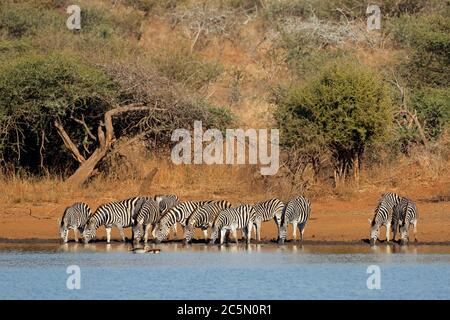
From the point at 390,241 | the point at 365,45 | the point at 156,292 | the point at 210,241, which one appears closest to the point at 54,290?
the point at 156,292

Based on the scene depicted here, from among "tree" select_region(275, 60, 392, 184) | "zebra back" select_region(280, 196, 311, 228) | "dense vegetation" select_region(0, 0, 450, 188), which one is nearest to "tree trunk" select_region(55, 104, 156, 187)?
"dense vegetation" select_region(0, 0, 450, 188)

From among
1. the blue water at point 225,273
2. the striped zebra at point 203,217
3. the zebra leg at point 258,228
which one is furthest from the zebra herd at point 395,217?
the striped zebra at point 203,217

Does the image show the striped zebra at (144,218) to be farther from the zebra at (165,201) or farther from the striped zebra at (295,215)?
the striped zebra at (295,215)

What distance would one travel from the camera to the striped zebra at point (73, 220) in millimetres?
21672

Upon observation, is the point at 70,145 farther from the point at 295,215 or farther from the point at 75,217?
the point at 295,215

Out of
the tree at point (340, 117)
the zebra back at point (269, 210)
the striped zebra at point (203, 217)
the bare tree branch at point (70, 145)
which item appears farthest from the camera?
the bare tree branch at point (70, 145)

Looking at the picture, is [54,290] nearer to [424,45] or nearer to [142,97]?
[142,97]

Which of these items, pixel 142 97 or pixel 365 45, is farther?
pixel 365 45

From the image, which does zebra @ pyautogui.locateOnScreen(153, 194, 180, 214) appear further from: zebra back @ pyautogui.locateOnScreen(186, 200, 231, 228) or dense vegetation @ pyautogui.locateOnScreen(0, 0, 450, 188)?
dense vegetation @ pyautogui.locateOnScreen(0, 0, 450, 188)

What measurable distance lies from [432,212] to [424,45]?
29.2 feet

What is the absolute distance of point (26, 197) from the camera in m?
24.5

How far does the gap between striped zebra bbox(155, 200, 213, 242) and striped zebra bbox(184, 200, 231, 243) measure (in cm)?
24

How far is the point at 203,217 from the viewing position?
71.3 ft

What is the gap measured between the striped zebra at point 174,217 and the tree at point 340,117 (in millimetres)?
4094
